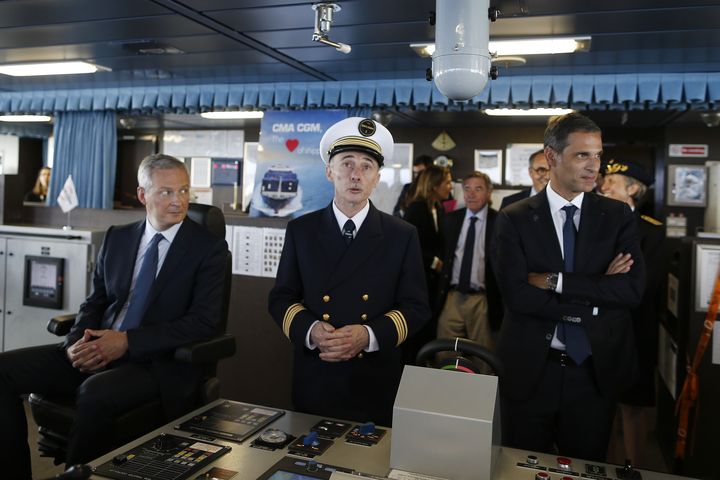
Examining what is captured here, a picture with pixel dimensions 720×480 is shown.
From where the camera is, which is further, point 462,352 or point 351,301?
point 351,301

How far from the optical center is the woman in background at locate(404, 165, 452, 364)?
15.1 ft

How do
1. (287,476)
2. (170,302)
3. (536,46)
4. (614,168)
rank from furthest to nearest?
(536,46), (614,168), (170,302), (287,476)

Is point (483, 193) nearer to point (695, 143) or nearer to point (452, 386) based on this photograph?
point (452, 386)

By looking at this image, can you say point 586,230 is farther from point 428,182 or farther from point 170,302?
point 428,182

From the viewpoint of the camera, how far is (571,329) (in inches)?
88.7

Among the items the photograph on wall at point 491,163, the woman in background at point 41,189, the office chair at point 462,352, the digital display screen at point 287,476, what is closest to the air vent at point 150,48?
the office chair at point 462,352

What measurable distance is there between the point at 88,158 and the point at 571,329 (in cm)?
532

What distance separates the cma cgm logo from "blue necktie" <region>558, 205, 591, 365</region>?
3.00 m

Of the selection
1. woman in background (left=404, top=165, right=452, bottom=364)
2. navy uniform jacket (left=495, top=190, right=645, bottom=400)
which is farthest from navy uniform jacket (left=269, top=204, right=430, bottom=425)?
woman in background (left=404, top=165, right=452, bottom=364)

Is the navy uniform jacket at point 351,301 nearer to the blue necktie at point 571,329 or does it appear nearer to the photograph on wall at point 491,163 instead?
the blue necktie at point 571,329

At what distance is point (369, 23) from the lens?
3.55 m

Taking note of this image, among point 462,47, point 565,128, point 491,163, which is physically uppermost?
point 491,163

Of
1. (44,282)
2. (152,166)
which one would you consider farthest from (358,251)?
(44,282)

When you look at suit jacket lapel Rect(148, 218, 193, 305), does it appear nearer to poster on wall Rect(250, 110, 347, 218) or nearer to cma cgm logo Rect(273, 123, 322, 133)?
poster on wall Rect(250, 110, 347, 218)
